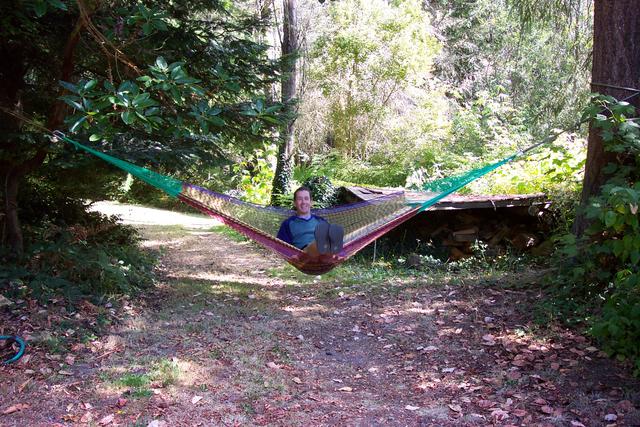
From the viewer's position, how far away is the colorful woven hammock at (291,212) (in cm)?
302

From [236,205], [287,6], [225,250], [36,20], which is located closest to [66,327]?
[236,205]

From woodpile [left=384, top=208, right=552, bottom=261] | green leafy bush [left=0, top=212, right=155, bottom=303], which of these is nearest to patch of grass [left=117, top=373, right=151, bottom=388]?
green leafy bush [left=0, top=212, right=155, bottom=303]

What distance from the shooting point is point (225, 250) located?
237 inches

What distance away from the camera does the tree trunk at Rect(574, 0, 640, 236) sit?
2883mm

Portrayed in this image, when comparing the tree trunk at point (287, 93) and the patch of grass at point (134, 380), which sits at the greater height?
the tree trunk at point (287, 93)

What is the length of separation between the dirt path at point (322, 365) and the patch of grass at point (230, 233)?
9.08 ft

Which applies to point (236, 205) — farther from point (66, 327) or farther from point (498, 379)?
point (498, 379)

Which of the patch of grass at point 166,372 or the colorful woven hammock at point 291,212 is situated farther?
the colorful woven hammock at point 291,212

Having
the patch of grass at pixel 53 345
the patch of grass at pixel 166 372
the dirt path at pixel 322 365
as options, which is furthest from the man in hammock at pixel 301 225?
the patch of grass at pixel 53 345

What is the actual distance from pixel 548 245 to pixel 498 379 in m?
2.45

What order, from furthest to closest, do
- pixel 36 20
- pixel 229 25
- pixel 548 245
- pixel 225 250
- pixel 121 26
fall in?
pixel 225 250
pixel 548 245
pixel 229 25
pixel 36 20
pixel 121 26

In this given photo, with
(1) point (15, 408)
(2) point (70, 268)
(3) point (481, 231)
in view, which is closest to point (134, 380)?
(1) point (15, 408)

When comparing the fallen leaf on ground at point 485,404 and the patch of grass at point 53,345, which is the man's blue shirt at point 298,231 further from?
the fallen leaf on ground at point 485,404

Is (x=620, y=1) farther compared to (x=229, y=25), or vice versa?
(x=229, y=25)
